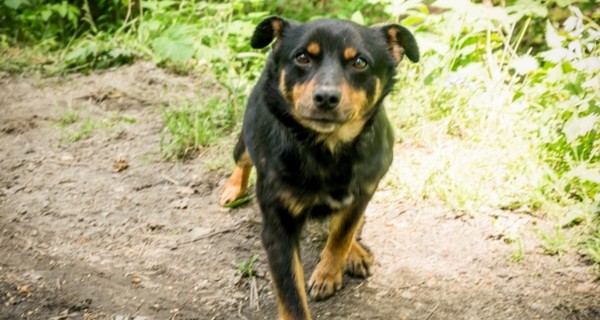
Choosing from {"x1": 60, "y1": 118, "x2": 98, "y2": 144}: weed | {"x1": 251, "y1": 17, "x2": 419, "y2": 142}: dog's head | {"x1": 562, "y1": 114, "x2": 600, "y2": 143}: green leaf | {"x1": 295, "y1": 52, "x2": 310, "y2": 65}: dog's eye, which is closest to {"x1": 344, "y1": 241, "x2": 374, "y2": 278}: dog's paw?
{"x1": 251, "y1": 17, "x2": 419, "y2": 142}: dog's head

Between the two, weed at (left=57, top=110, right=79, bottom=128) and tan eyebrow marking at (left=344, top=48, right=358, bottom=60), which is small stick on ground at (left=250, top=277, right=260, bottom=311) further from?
weed at (left=57, top=110, right=79, bottom=128)

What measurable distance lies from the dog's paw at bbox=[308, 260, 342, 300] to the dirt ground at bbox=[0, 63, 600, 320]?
2.0 inches

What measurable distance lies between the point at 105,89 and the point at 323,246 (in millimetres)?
2981

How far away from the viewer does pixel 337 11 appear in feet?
21.2

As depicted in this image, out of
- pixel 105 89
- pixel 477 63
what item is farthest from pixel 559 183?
pixel 105 89

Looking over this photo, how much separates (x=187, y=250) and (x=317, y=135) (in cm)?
115

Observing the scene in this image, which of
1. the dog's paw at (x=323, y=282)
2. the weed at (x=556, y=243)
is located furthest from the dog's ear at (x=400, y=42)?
the weed at (x=556, y=243)

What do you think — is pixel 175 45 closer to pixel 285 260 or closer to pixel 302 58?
pixel 302 58

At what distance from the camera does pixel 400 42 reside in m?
2.93

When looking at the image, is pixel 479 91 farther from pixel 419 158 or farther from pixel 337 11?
pixel 337 11

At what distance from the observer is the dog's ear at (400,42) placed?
2.87 metres

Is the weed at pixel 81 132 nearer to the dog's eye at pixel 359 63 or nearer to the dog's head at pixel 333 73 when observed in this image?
the dog's head at pixel 333 73

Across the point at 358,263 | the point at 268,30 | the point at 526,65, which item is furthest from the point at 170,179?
the point at 526,65

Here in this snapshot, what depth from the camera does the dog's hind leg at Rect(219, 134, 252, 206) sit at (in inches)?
143
